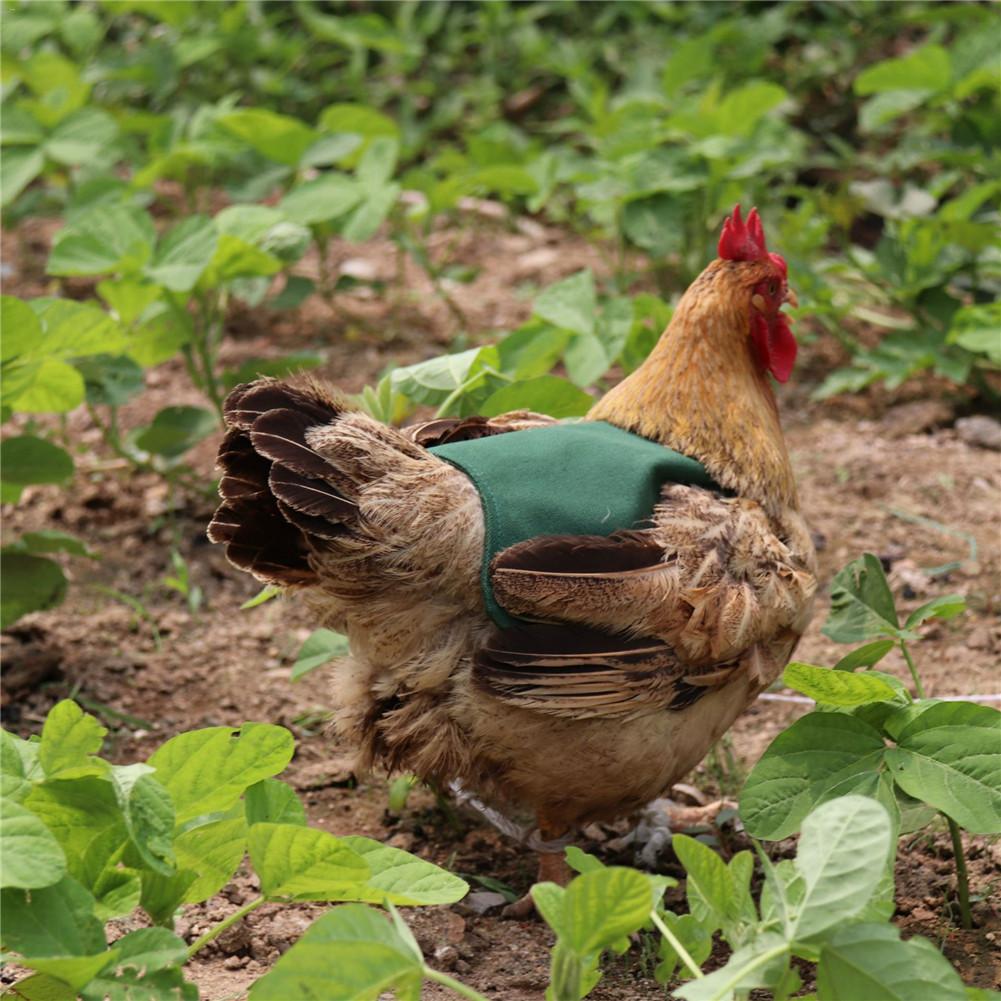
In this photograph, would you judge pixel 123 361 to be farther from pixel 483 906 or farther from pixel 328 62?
pixel 328 62

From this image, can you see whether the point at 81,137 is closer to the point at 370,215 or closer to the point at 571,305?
the point at 370,215

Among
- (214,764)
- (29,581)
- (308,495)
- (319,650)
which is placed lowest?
(319,650)

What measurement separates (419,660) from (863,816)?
114cm

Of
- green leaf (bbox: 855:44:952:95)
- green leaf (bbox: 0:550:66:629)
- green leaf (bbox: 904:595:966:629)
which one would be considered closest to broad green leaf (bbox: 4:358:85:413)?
green leaf (bbox: 0:550:66:629)

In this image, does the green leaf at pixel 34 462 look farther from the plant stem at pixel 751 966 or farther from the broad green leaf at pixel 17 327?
the plant stem at pixel 751 966

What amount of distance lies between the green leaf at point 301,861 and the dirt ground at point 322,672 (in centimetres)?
39

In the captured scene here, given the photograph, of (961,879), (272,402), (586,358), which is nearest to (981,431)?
(586,358)

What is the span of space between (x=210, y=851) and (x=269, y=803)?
133 millimetres

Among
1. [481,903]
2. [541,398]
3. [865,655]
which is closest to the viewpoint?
[865,655]

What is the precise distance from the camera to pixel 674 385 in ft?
11.1

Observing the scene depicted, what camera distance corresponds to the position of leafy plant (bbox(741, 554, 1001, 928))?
258 cm

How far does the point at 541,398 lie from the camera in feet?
12.1

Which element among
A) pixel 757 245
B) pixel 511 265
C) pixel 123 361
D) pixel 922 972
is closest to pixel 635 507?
pixel 757 245

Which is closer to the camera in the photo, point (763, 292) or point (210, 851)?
point (210, 851)
